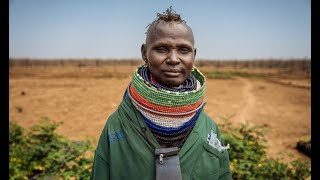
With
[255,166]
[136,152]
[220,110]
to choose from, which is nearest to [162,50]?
[136,152]

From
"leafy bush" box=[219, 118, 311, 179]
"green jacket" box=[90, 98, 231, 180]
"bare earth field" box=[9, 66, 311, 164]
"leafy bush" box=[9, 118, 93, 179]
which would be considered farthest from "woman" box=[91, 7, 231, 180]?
"bare earth field" box=[9, 66, 311, 164]

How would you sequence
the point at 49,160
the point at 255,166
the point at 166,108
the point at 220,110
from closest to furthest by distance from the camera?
1. the point at 166,108
2. the point at 255,166
3. the point at 49,160
4. the point at 220,110

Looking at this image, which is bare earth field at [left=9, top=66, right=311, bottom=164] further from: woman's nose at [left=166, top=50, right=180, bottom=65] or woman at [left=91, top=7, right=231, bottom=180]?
woman's nose at [left=166, top=50, right=180, bottom=65]

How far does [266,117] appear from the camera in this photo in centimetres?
998

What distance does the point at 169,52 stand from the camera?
1.29 meters

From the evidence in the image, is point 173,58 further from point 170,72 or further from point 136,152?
point 136,152

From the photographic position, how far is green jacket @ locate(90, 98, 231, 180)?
125 centimetres

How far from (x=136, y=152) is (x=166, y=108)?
23 cm

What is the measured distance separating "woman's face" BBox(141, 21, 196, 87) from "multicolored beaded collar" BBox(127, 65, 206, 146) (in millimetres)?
58

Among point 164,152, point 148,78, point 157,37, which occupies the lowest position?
point 164,152
